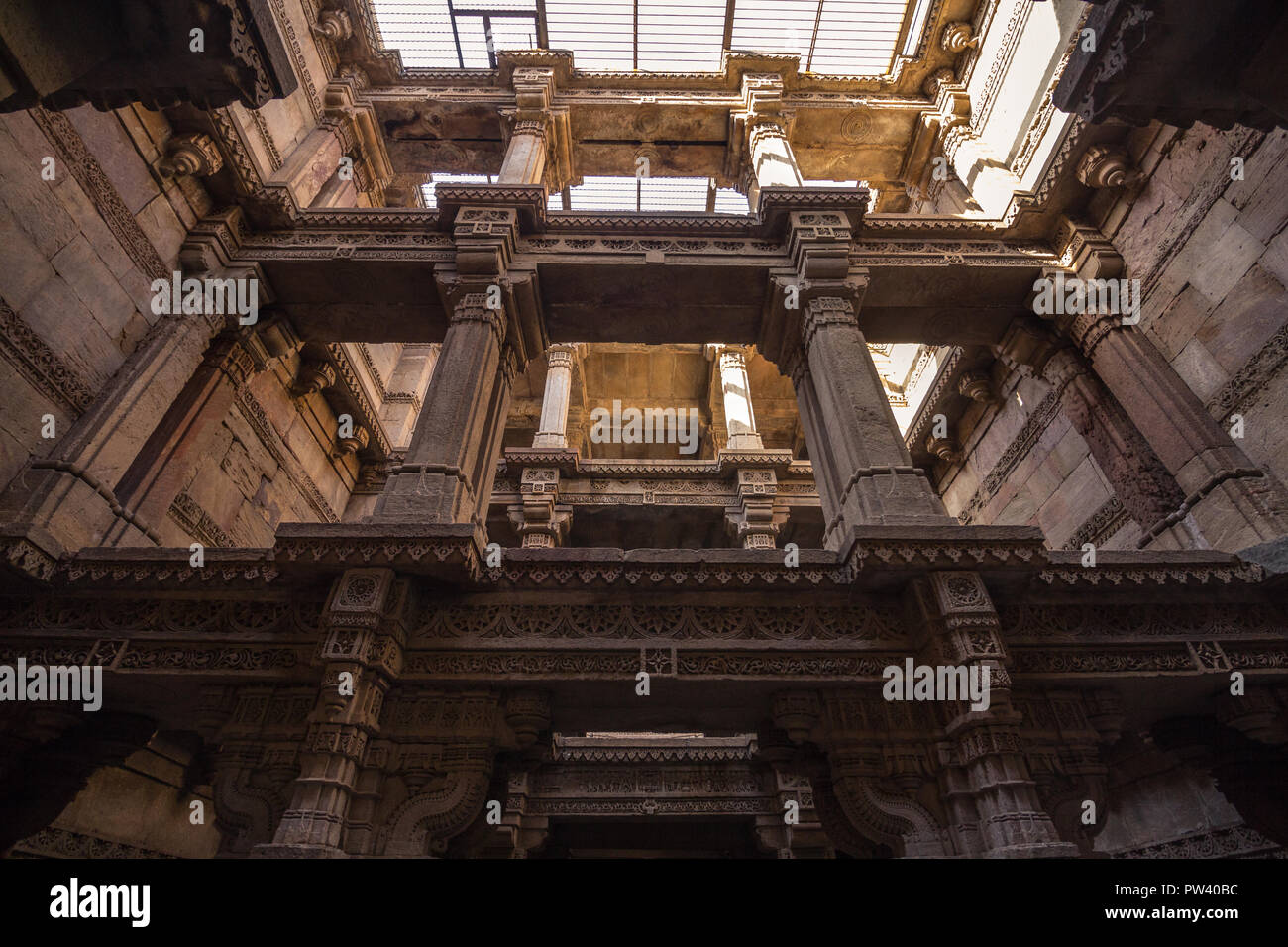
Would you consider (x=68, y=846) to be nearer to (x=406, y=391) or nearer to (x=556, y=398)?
(x=406, y=391)

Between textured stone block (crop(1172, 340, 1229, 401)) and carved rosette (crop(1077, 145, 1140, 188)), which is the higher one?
carved rosette (crop(1077, 145, 1140, 188))

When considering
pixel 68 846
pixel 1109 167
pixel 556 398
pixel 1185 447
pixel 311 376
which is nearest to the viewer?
pixel 68 846

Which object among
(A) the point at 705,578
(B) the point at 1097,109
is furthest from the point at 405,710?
(B) the point at 1097,109

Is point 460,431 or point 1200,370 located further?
point 1200,370

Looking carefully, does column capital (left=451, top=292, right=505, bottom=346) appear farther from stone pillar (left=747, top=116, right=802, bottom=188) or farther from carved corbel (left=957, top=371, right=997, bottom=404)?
carved corbel (left=957, top=371, right=997, bottom=404)

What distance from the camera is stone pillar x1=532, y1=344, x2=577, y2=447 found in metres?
13.8

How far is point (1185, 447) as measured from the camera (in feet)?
20.4

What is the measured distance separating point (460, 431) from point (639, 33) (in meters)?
11.0

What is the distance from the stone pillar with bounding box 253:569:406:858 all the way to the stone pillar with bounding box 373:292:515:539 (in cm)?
72

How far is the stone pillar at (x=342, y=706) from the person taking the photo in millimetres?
3420

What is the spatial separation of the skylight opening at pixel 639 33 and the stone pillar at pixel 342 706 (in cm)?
1151

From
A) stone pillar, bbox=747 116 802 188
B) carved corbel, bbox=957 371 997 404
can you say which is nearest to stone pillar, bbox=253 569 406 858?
stone pillar, bbox=747 116 802 188

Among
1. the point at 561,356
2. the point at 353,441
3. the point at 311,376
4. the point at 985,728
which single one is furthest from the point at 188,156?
the point at 561,356
